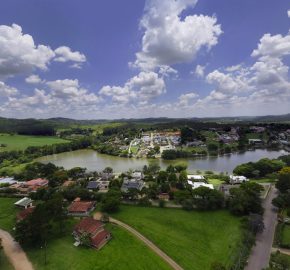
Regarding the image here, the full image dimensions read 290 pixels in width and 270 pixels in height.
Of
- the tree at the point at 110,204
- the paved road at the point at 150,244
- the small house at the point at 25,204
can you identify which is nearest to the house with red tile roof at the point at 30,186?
the small house at the point at 25,204

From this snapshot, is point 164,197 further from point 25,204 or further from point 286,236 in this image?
point 25,204

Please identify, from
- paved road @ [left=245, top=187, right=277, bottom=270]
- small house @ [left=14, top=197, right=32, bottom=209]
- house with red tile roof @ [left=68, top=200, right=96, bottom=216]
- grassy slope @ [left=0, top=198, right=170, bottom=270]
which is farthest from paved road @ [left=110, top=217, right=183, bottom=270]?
small house @ [left=14, top=197, right=32, bottom=209]

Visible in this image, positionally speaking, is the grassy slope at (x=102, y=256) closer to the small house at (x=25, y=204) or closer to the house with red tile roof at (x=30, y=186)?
the small house at (x=25, y=204)

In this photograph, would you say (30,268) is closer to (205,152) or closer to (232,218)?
(232,218)

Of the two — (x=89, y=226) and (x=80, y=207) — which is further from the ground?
(x=89, y=226)

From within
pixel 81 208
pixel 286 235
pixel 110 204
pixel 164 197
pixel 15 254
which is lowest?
pixel 286 235

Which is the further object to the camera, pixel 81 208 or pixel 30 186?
pixel 30 186

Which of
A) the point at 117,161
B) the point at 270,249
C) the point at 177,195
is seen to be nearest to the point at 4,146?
the point at 117,161

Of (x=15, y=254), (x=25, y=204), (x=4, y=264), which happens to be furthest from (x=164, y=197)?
(x=4, y=264)
